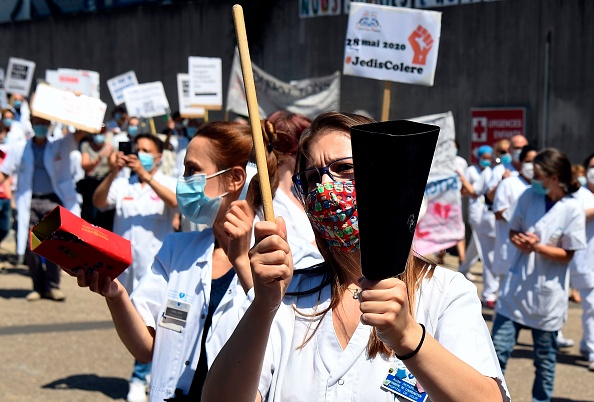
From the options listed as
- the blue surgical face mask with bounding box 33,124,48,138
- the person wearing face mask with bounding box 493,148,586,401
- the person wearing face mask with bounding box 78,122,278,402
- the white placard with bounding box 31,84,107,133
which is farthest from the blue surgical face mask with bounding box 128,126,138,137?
the person wearing face mask with bounding box 78,122,278,402

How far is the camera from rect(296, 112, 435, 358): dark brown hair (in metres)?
2.42

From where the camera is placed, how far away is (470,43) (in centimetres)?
1828

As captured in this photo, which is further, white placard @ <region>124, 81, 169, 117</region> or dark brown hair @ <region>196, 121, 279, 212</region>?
white placard @ <region>124, 81, 169, 117</region>

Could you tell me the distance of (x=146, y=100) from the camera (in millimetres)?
16078

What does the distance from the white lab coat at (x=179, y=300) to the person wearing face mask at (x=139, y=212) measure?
136 inches

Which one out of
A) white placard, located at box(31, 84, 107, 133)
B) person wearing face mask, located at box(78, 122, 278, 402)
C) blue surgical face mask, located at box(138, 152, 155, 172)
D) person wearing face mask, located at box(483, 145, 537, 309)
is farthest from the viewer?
person wearing face mask, located at box(483, 145, 537, 309)

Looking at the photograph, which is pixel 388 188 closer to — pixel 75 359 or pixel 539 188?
pixel 539 188

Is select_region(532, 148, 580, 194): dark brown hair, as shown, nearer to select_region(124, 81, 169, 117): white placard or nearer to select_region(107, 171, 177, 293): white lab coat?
select_region(107, 171, 177, 293): white lab coat

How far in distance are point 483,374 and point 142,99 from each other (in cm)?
1417

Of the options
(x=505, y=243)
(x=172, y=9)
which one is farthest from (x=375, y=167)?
(x=172, y=9)

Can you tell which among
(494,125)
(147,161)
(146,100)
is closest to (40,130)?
(147,161)

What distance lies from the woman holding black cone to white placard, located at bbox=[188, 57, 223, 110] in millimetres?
12164

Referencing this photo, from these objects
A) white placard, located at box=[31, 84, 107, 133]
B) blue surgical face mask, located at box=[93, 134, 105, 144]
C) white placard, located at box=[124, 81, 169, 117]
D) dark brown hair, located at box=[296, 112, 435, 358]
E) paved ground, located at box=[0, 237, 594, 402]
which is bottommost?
paved ground, located at box=[0, 237, 594, 402]

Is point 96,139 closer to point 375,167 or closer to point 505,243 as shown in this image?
point 505,243
